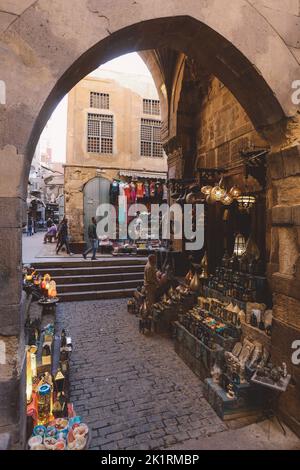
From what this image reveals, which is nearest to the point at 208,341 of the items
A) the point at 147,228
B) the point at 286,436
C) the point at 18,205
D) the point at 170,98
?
the point at 286,436

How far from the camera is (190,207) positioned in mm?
9188

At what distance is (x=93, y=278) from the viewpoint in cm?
1056

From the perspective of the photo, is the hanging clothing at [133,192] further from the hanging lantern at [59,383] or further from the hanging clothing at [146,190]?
the hanging lantern at [59,383]

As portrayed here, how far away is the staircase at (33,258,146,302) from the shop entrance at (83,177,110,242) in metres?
5.77

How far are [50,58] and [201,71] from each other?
6.67 m

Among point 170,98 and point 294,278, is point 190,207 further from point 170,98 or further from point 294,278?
point 294,278

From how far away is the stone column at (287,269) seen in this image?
3389 mm

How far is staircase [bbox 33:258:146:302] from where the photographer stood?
384 inches

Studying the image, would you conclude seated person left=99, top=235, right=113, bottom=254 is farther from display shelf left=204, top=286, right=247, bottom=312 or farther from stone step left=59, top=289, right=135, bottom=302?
display shelf left=204, top=286, right=247, bottom=312

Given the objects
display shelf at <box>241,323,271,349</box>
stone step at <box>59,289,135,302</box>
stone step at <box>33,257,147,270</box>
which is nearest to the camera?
display shelf at <box>241,323,271,349</box>

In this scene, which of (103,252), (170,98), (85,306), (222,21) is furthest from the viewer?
(103,252)

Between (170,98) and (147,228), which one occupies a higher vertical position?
(170,98)

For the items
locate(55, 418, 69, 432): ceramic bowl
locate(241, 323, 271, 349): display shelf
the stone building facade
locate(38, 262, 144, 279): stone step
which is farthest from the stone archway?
the stone building facade

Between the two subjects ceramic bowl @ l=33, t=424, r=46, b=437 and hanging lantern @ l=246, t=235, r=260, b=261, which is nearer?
ceramic bowl @ l=33, t=424, r=46, b=437
